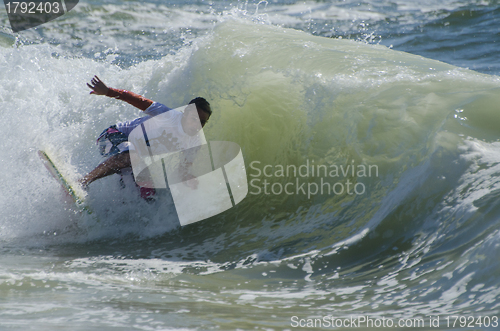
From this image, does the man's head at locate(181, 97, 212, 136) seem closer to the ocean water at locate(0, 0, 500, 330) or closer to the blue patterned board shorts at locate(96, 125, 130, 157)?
the blue patterned board shorts at locate(96, 125, 130, 157)

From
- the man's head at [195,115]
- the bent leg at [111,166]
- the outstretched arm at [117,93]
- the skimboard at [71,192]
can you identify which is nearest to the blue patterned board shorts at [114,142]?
the bent leg at [111,166]

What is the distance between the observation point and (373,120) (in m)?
4.55

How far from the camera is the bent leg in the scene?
441 centimetres

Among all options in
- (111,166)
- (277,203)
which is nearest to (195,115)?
(111,166)

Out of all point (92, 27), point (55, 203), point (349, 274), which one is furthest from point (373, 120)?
point (92, 27)

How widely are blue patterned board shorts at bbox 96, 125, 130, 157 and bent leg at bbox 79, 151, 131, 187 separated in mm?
49

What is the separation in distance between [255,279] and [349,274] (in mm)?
698

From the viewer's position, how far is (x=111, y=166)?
4480 mm

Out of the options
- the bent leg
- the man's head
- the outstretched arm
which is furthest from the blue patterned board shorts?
the man's head

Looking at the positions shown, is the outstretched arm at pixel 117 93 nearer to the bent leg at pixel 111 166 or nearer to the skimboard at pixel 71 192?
the bent leg at pixel 111 166

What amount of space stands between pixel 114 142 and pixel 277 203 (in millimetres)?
1760

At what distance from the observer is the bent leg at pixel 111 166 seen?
14.5 ft

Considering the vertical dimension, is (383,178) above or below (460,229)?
above

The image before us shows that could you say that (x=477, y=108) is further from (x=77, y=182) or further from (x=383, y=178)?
(x=77, y=182)
